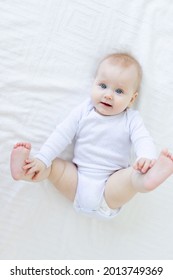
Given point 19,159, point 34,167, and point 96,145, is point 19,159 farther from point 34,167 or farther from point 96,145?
point 96,145

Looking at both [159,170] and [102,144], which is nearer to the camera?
[159,170]

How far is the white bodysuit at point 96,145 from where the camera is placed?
1.20 meters

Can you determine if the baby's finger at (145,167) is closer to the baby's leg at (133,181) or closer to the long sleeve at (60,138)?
the baby's leg at (133,181)

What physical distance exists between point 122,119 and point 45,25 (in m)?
0.34

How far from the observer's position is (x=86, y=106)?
123cm

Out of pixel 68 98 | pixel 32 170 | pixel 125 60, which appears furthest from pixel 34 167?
pixel 125 60

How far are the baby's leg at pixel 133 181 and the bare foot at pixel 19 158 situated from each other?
0.24 metres

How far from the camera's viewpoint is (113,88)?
3.90ft

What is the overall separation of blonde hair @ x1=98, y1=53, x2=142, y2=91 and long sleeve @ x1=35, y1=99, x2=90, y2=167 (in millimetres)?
144

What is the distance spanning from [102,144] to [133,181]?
0.15 metres

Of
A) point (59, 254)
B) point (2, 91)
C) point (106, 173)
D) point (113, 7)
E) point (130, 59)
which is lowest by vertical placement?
point (59, 254)

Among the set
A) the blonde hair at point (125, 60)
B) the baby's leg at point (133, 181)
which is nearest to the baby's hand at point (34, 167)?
the baby's leg at point (133, 181)

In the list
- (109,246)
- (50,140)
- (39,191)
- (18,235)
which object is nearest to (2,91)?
(50,140)
